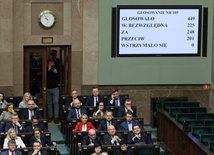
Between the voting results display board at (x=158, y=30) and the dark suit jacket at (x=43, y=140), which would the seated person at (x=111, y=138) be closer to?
the dark suit jacket at (x=43, y=140)

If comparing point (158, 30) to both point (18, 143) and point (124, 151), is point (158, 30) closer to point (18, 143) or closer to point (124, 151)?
point (124, 151)

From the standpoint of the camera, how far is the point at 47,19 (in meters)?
18.5

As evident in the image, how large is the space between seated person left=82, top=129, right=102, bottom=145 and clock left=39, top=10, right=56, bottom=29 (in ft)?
15.4

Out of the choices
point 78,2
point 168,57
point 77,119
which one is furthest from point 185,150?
point 78,2

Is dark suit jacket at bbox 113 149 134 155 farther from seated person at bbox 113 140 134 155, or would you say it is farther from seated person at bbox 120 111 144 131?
seated person at bbox 120 111 144 131

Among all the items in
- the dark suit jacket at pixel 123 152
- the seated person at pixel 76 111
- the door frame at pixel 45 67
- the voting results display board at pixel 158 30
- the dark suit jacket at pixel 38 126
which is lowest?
the dark suit jacket at pixel 123 152

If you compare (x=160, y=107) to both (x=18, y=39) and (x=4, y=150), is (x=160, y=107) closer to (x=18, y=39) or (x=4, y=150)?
(x=18, y=39)

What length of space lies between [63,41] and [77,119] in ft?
10.6

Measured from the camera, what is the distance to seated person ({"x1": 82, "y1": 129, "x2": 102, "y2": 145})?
1476cm

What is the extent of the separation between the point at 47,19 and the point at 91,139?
192 inches

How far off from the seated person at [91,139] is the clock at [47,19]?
15.4ft

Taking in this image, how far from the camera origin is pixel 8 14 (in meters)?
18.3

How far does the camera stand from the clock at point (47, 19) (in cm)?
1850

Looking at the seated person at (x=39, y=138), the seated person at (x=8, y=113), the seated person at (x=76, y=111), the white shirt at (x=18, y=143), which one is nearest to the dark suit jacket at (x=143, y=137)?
the seated person at (x=39, y=138)
